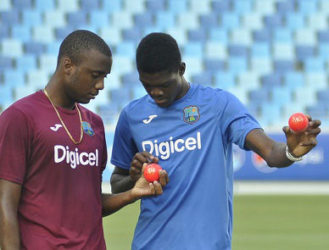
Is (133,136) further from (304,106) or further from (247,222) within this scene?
(304,106)

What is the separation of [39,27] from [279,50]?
271 inches

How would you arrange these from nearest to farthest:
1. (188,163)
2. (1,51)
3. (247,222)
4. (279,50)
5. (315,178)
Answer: (188,163) < (247,222) < (315,178) < (1,51) < (279,50)

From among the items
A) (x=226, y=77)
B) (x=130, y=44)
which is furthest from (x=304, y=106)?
(x=130, y=44)

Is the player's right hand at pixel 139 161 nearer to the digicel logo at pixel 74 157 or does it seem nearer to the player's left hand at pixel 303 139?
the digicel logo at pixel 74 157

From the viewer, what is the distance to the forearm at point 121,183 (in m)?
4.30

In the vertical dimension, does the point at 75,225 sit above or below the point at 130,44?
above

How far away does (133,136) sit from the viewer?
4258 mm

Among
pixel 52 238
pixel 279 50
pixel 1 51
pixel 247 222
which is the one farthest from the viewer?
pixel 279 50

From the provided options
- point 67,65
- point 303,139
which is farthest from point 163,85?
point 303,139

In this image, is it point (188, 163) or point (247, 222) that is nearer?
point (188, 163)

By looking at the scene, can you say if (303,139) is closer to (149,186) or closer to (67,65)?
(149,186)

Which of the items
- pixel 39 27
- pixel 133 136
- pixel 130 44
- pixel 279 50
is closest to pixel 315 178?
pixel 279 50

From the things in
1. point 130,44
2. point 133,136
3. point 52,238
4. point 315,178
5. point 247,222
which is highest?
point 133,136

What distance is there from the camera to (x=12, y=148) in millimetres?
3588
